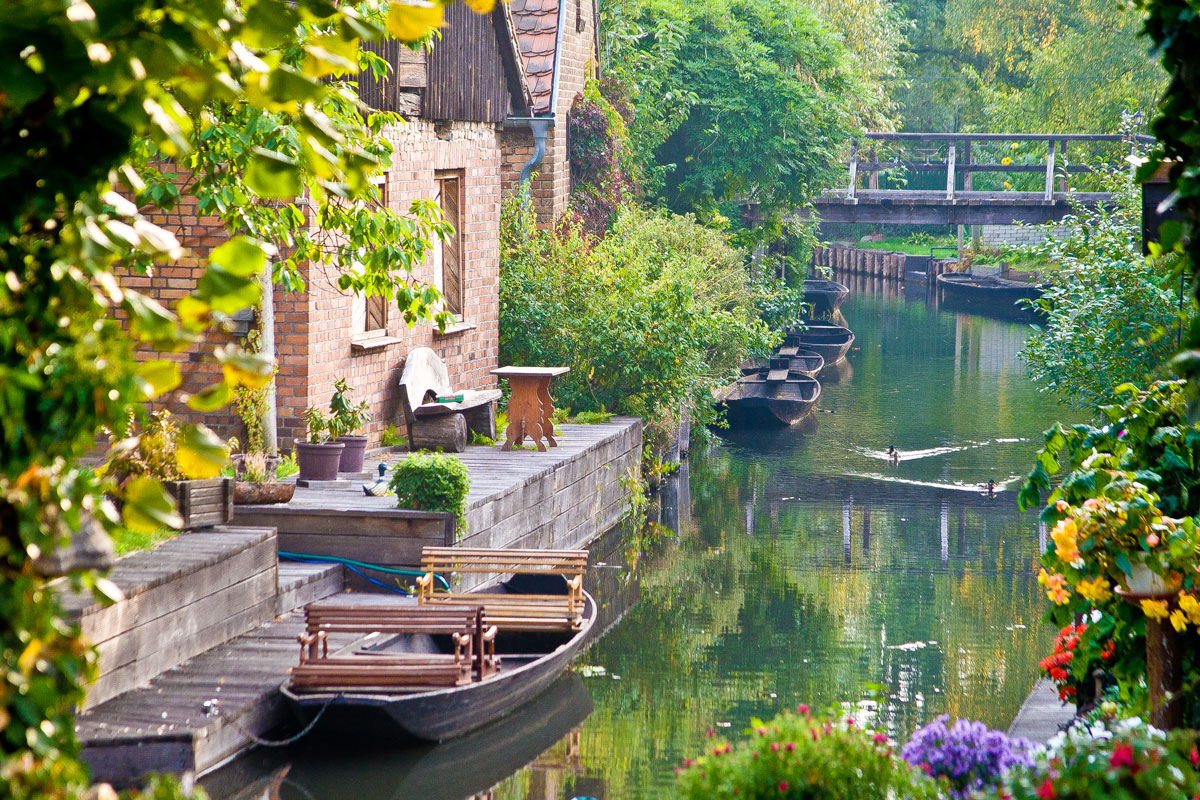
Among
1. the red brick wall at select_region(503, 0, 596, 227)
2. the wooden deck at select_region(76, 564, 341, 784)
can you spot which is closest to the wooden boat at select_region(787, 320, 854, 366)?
the red brick wall at select_region(503, 0, 596, 227)

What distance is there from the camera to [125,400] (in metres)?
1.89

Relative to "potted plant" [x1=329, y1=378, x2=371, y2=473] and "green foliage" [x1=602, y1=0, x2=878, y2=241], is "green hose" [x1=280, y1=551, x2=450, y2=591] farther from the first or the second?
"green foliage" [x1=602, y1=0, x2=878, y2=241]

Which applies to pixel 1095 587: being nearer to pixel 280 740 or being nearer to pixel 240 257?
pixel 240 257

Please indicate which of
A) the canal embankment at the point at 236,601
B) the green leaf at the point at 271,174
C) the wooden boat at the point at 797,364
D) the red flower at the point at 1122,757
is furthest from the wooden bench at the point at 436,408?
the wooden boat at the point at 797,364

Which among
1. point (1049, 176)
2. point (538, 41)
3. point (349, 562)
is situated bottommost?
point (349, 562)

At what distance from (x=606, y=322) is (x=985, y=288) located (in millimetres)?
30751

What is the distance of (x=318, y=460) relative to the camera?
37.4 feet

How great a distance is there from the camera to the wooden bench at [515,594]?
9508 mm

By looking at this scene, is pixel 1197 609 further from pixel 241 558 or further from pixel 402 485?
pixel 402 485

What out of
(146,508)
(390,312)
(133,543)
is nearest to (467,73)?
(390,312)

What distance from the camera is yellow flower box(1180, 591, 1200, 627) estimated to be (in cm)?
491

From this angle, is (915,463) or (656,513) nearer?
(656,513)

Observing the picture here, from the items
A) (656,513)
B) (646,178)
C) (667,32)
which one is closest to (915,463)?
(656,513)

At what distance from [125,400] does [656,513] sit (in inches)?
565
